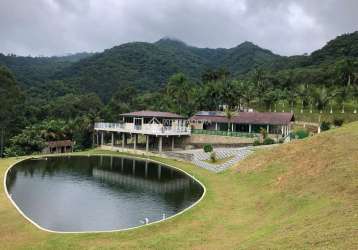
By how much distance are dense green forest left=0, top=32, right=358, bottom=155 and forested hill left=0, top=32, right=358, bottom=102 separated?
33 cm

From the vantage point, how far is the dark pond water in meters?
20.5

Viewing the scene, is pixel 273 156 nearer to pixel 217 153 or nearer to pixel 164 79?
pixel 217 153

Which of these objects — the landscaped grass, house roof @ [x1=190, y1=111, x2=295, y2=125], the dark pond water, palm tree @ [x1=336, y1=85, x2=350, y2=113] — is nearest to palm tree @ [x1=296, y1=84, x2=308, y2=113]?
palm tree @ [x1=336, y1=85, x2=350, y2=113]

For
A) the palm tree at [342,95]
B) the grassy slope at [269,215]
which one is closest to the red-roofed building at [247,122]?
the palm tree at [342,95]

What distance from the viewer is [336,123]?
155 ft

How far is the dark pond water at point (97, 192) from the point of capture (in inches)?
809

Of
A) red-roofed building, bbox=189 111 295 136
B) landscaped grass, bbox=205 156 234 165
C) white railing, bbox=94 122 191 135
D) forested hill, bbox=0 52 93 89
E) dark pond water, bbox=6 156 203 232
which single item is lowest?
dark pond water, bbox=6 156 203 232

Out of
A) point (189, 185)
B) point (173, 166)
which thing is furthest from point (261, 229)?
point (173, 166)

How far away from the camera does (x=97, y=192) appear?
27.8 metres

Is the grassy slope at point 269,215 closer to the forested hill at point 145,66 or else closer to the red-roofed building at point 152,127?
the red-roofed building at point 152,127

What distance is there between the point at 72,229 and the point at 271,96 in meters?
55.6

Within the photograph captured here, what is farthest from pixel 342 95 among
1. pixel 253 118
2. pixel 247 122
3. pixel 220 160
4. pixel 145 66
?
pixel 145 66

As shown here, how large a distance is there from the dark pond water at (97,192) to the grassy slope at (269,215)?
5.94 ft

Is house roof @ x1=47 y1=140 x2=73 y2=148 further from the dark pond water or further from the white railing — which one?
the dark pond water
